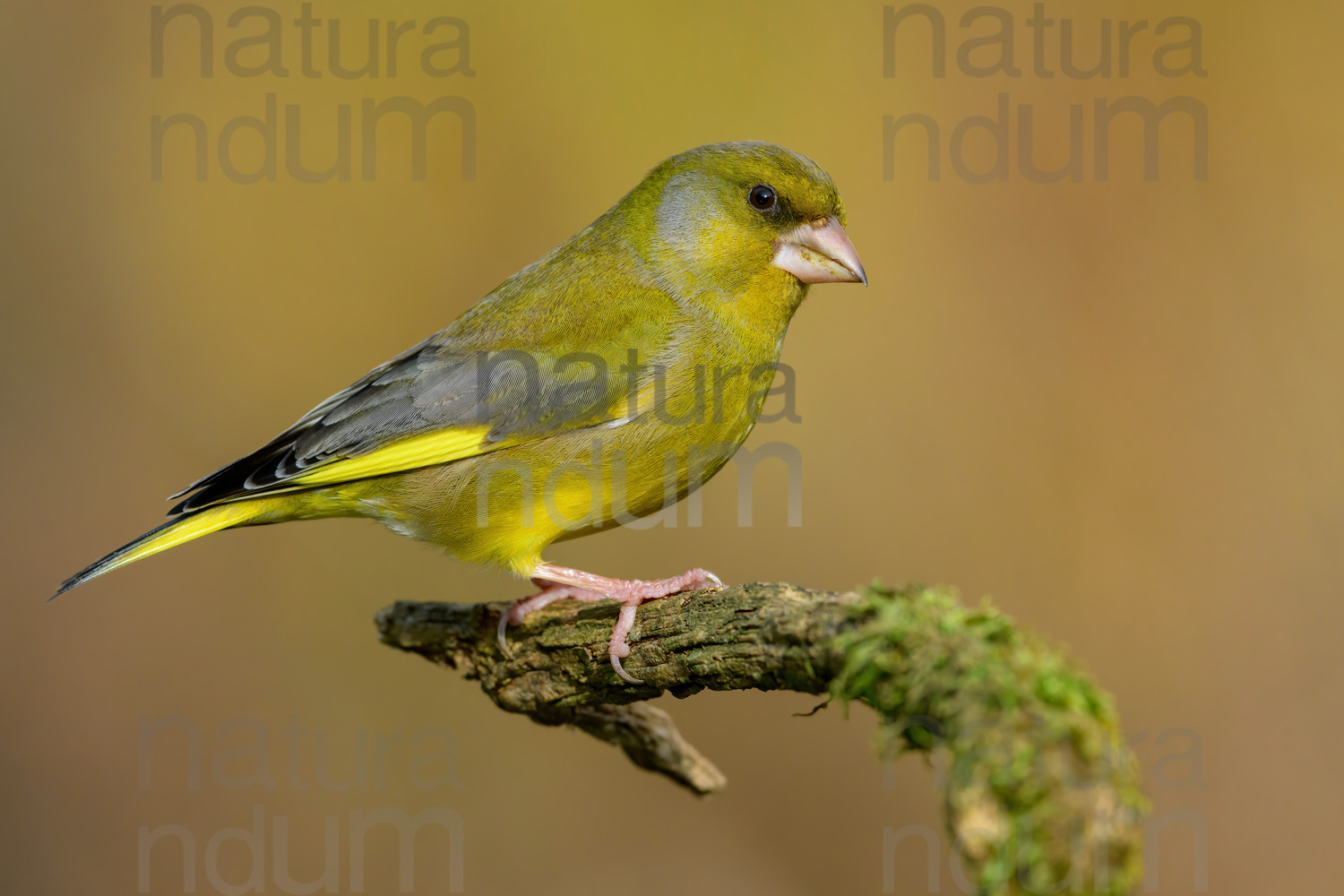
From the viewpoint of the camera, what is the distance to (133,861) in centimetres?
455

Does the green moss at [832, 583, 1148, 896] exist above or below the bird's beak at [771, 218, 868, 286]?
below

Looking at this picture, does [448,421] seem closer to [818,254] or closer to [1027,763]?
[818,254]

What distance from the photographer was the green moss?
1.41 metres

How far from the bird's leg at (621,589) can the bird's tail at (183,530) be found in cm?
80

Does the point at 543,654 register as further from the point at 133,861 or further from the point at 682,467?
the point at 133,861

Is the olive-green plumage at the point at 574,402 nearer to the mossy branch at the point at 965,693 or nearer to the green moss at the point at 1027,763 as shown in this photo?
the mossy branch at the point at 965,693

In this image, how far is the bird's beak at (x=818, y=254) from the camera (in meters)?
3.01

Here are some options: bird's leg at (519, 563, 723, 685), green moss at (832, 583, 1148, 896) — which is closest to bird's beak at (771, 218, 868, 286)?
bird's leg at (519, 563, 723, 685)

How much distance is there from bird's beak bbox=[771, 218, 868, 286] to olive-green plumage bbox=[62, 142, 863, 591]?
1cm

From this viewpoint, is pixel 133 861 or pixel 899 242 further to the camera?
pixel 899 242

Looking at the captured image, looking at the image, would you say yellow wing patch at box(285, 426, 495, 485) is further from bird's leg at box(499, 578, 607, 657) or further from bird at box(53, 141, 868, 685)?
bird's leg at box(499, 578, 607, 657)

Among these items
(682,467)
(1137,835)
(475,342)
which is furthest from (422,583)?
(1137,835)

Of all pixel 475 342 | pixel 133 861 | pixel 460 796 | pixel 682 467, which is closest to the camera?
pixel 682 467

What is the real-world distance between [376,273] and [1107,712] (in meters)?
4.67
